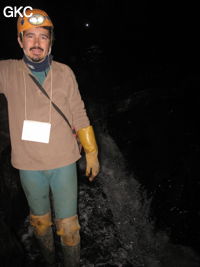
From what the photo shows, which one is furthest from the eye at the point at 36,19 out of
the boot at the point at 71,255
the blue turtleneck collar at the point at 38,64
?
the boot at the point at 71,255

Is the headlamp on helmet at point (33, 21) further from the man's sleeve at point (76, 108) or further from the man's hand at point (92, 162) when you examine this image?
the man's hand at point (92, 162)

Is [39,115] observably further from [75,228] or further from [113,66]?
[113,66]

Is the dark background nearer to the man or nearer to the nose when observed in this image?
the man

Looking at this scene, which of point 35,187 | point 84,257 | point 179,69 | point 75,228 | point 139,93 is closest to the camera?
point 35,187

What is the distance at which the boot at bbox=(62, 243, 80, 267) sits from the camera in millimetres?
2691

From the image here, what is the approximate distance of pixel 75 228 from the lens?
2582mm

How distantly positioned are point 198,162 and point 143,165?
1.12 meters

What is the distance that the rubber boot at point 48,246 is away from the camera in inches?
107

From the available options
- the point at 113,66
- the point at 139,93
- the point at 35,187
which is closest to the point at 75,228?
the point at 35,187

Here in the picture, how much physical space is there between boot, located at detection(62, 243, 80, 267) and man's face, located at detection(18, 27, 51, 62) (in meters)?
2.19

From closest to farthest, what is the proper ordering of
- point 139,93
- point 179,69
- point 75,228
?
point 75,228
point 139,93
point 179,69

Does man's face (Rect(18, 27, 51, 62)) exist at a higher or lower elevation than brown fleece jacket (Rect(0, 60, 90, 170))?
higher

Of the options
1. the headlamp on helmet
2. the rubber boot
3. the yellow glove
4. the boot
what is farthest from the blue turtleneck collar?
the boot

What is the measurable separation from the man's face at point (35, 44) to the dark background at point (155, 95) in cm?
321
